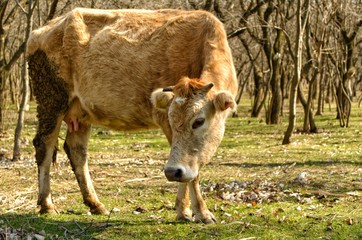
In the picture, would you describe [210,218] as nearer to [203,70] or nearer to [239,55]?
[203,70]

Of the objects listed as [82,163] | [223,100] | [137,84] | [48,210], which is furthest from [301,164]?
[223,100]

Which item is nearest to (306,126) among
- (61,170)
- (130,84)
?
(61,170)

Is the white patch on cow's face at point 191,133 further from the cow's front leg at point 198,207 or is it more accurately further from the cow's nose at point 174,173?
the cow's front leg at point 198,207

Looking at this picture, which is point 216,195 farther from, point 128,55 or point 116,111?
point 128,55

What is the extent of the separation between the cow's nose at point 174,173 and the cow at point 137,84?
0.04 ft

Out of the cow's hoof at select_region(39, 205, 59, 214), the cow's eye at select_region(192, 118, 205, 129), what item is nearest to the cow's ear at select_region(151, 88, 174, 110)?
the cow's eye at select_region(192, 118, 205, 129)

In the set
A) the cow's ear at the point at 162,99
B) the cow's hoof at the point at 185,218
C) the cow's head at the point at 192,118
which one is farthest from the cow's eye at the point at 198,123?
the cow's hoof at the point at 185,218

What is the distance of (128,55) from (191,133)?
7.23 ft

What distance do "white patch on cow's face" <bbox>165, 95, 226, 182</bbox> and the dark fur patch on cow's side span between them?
2.77 meters

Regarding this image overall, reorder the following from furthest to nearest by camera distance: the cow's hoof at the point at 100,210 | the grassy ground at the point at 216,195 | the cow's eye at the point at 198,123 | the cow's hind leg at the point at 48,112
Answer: the cow's hind leg at the point at 48,112 → the cow's hoof at the point at 100,210 → the grassy ground at the point at 216,195 → the cow's eye at the point at 198,123

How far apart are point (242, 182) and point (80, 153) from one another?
3131 mm

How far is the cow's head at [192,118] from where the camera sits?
7934mm

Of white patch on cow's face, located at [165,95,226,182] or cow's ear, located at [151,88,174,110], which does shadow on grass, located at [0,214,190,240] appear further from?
cow's ear, located at [151,88,174,110]

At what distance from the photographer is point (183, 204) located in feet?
29.6
